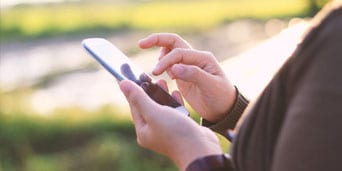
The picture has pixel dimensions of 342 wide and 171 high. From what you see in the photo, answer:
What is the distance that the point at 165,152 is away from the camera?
4.73ft

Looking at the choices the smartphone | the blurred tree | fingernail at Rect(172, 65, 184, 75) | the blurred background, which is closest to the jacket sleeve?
the smartphone

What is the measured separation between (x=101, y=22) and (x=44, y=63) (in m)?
0.74

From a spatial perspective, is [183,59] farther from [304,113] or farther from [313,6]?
[313,6]

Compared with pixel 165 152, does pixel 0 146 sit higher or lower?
lower

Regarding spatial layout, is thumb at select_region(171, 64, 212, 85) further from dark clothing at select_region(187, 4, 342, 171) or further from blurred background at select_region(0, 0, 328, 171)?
dark clothing at select_region(187, 4, 342, 171)

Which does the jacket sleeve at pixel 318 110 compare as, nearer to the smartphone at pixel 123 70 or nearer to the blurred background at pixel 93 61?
the smartphone at pixel 123 70

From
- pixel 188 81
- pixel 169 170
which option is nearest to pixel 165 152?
pixel 188 81

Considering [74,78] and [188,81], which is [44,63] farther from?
[188,81]

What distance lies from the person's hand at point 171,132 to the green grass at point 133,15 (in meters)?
3.95

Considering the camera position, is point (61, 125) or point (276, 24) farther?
point (276, 24)

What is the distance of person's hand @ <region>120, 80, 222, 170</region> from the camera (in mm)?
A: 1391

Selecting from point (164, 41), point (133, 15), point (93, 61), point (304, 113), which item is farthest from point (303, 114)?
point (133, 15)

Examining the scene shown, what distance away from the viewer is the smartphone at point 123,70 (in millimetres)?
1532

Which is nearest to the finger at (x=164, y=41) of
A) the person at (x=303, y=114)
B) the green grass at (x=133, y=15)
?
the person at (x=303, y=114)
